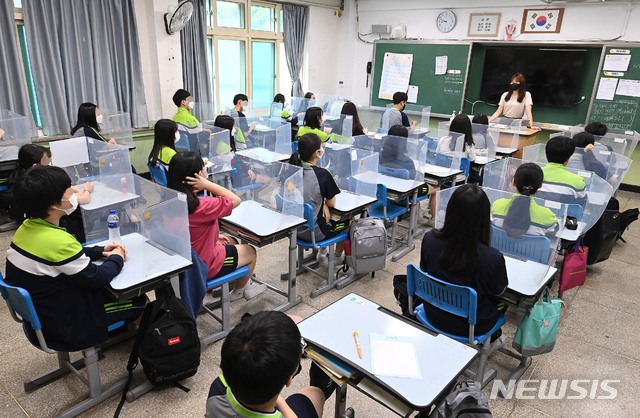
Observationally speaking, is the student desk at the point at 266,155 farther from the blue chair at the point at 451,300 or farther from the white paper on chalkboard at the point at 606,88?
the white paper on chalkboard at the point at 606,88

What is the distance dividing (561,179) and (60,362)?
3.47 m

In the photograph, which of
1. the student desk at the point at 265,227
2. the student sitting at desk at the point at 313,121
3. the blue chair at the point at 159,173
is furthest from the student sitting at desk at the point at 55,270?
the student sitting at desk at the point at 313,121

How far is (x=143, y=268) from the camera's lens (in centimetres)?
211

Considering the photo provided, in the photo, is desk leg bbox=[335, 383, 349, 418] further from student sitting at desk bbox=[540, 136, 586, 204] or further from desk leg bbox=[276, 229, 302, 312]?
student sitting at desk bbox=[540, 136, 586, 204]

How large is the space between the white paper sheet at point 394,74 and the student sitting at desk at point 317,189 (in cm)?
548

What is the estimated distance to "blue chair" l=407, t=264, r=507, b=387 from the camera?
1923mm

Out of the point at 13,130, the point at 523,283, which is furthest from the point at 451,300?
the point at 13,130

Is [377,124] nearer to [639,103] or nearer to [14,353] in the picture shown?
[639,103]

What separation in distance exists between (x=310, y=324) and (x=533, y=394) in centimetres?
151

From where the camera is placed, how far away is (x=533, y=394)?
2352mm

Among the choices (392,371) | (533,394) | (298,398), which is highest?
(392,371)

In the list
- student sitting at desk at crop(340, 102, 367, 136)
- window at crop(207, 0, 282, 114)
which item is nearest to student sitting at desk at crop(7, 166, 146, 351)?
student sitting at desk at crop(340, 102, 367, 136)

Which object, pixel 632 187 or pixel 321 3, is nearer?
pixel 632 187

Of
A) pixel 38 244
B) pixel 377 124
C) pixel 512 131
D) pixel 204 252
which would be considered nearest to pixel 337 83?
pixel 377 124
